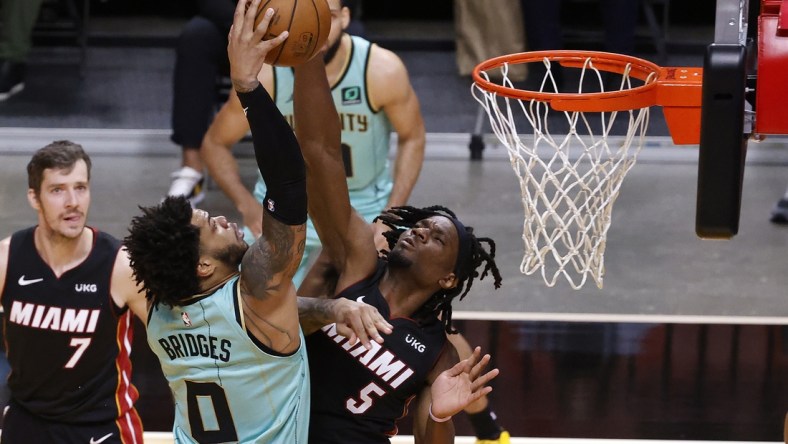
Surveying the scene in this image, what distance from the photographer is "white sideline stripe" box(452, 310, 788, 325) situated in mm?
5445

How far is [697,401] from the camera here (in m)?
4.75

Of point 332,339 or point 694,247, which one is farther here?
point 694,247

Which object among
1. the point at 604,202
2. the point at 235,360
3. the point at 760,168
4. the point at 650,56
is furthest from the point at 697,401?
the point at 650,56

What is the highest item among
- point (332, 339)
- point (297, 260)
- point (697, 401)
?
point (297, 260)

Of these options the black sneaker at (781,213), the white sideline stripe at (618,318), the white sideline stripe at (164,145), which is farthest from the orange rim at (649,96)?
the white sideline stripe at (164,145)

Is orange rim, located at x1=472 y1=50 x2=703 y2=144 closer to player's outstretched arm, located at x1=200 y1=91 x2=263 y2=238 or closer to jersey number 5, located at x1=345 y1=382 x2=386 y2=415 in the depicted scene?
jersey number 5, located at x1=345 y1=382 x2=386 y2=415

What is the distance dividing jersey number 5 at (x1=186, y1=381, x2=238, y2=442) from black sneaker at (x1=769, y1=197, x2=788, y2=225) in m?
4.40

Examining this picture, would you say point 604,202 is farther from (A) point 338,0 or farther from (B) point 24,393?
(B) point 24,393

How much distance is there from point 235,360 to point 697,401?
239 centimetres

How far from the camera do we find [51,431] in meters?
3.72

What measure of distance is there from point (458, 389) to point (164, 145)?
5.12m

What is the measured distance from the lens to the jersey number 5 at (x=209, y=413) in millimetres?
2978

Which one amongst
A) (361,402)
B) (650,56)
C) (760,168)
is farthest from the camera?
(650,56)

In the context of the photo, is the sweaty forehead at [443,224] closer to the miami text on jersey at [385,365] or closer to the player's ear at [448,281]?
the player's ear at [448,281]
